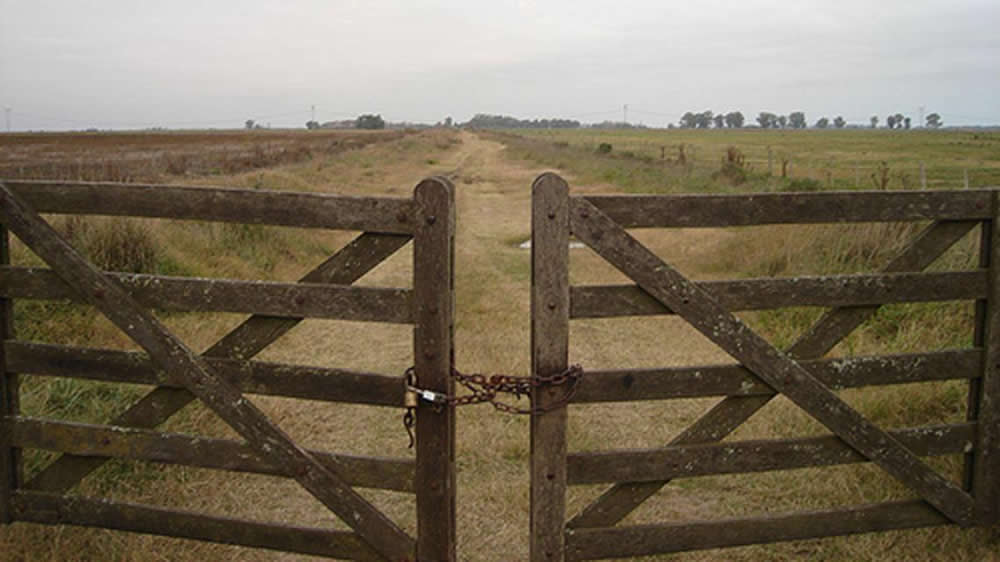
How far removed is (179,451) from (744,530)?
8.61 feet

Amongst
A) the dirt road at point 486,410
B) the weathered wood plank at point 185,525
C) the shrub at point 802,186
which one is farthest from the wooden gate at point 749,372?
the shrub at point 802,186

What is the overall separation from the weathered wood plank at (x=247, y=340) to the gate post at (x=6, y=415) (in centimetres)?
10

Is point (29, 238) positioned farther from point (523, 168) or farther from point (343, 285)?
point (523, 168)

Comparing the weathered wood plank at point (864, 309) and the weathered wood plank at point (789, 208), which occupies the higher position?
the weathered wood plank at point (789, 208)

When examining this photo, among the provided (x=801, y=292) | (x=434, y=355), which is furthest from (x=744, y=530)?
(x=434, y=355)

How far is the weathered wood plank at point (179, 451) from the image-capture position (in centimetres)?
340

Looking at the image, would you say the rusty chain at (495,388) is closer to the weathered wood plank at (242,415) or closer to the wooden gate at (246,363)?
the wooden gate at (246,363)

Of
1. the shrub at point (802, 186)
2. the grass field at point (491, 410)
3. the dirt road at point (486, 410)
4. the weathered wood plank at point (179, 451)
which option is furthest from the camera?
the shrub at point (802, 186)

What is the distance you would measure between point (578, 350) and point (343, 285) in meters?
5.10

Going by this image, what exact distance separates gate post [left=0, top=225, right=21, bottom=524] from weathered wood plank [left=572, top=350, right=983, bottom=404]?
273 centimetres

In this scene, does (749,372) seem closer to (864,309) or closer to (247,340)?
(864,309)

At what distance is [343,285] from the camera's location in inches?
130

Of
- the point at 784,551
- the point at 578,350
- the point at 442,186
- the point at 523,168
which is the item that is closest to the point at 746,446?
the point at 784,551

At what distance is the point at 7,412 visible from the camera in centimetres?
379
